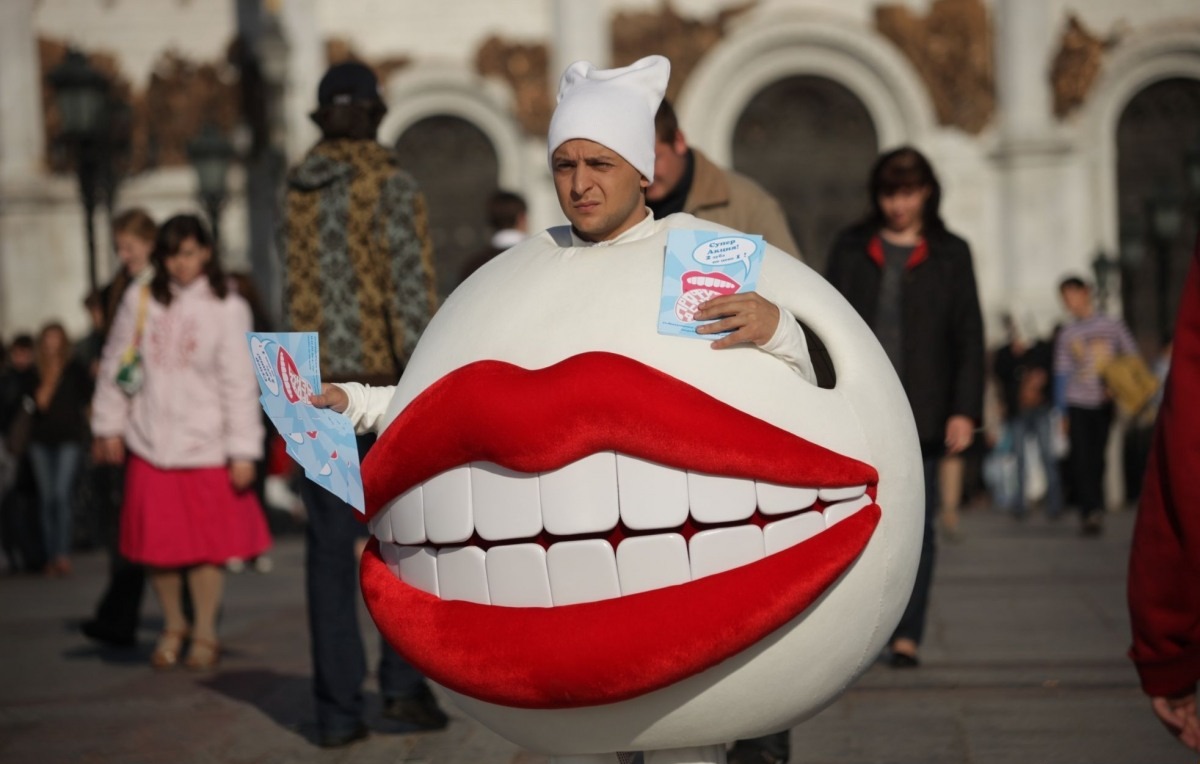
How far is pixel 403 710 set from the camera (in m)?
5.69

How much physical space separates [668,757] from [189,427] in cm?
394

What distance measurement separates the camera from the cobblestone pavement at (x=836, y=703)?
532cm

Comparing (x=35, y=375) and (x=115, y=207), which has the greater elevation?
(x=115, y=207)

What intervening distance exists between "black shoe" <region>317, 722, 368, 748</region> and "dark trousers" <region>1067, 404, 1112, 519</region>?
7715mm

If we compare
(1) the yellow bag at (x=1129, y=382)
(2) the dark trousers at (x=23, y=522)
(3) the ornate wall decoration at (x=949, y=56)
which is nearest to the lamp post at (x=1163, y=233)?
(3) the ornate wall decoration at (x=949, y=56)

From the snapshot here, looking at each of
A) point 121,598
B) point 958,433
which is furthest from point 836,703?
point 121,598

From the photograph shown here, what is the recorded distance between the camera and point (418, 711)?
5699mm

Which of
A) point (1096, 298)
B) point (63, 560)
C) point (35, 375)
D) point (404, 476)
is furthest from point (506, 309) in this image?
point (1096, 298)

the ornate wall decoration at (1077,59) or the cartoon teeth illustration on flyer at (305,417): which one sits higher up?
the ornate wall decoration at (1077,59)

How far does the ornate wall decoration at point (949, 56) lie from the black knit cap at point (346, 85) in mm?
15535

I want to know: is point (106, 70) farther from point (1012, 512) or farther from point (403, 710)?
point (403, 710)

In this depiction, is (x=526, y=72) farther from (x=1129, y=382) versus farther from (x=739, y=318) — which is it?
(x=739, y=318)

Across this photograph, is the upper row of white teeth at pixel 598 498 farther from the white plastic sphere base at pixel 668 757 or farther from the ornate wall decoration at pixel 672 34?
the ornate wall decoration at pixel 672 34

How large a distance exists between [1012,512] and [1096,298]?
5.81 metres
